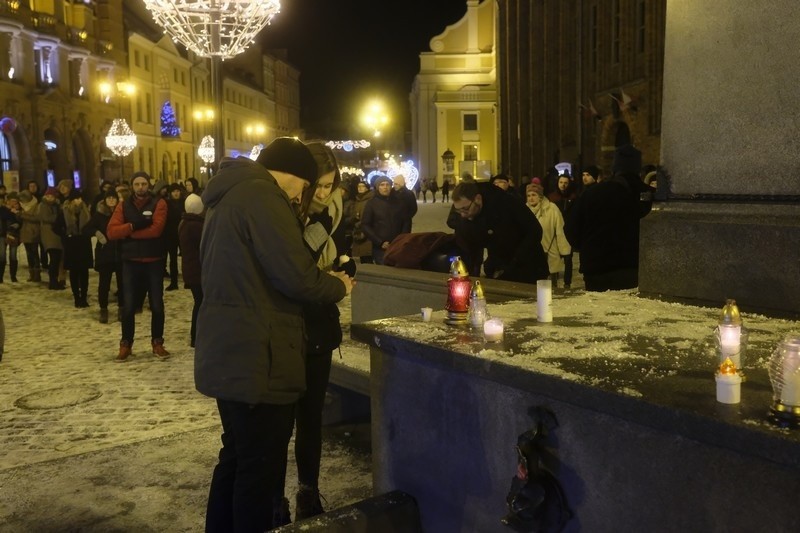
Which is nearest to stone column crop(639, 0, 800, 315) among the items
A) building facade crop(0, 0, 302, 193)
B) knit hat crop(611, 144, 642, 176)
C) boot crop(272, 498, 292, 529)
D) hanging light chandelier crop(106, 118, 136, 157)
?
knit hat crop(611, 144, 642, 176)

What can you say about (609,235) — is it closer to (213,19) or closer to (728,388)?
(728,388)

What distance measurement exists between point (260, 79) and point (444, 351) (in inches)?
3653

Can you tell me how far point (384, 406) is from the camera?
3990 millimetres

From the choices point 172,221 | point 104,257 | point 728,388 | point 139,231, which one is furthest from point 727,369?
point 104,257

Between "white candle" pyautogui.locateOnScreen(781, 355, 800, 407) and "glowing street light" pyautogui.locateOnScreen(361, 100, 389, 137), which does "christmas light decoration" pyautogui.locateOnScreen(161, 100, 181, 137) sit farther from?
"white candle" pyautogui.locateOnScreen(781, 355, 800, 407)

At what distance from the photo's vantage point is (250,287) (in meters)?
3.65

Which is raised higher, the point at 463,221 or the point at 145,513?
the point at 463,221

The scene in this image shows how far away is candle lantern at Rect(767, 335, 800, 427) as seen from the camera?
2.56m

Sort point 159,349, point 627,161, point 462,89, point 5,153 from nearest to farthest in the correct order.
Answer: point 627,161
point 159,349
point 5,153
point 462,89

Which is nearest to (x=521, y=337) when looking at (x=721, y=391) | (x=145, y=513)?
(x=721, y=391)

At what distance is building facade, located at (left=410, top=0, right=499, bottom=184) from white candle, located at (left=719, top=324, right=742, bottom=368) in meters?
68.5

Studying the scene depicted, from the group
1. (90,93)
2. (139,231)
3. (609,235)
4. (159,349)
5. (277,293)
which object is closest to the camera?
(277,293)

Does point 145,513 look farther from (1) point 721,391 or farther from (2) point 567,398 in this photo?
(1) point 721,391

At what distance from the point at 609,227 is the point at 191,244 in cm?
511
